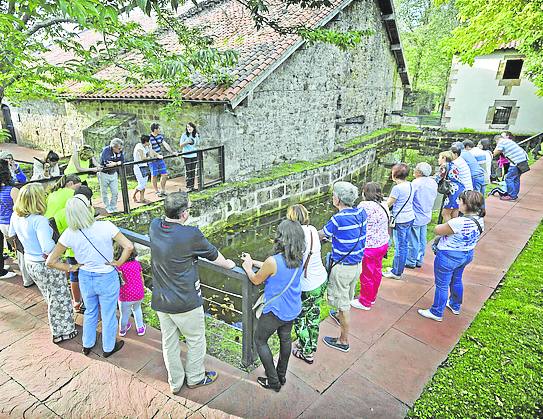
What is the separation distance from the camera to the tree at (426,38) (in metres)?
25.8

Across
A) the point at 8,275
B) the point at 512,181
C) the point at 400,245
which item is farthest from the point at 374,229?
the point at 512,181

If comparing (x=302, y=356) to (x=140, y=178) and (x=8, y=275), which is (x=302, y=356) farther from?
(x=140, y=178)

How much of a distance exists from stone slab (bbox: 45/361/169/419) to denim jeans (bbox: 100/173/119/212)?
4.52m

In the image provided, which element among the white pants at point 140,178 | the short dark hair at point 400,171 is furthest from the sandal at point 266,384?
the white pants at point 140,178

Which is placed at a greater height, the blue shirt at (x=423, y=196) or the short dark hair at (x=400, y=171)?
the short dark hair at (x=400, y=171)

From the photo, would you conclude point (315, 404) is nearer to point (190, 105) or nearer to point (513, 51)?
point (190, 105)

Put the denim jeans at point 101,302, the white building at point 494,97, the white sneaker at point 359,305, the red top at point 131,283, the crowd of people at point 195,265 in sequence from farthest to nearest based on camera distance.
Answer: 1. the white building at point 494,97
2. the white sneaker at point 359,305
3. the red top at point 131,283
4. the denim jeans at point 101,302
5. the crowd of people at point 195,265

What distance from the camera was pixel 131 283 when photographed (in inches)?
135

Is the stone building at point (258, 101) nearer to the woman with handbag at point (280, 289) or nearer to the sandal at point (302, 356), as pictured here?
the woman with handbag at point (280, 289)

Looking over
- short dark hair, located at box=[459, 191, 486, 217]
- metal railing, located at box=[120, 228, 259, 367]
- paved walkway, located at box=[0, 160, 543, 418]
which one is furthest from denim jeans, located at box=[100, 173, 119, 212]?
short dark hair, located at box=[459, 191, 486, 217]

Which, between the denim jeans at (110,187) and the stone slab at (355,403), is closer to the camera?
the stone slab at (355,403)

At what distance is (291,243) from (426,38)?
3049cm

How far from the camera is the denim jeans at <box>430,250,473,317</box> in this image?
11.7ft

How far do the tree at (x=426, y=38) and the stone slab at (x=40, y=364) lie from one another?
28.4 m
